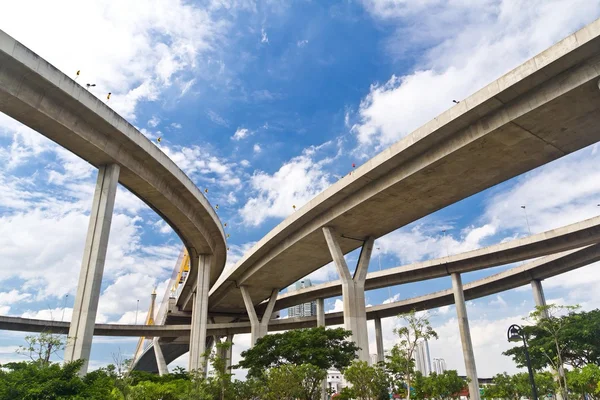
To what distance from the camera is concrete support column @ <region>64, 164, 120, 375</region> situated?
70.3 feet

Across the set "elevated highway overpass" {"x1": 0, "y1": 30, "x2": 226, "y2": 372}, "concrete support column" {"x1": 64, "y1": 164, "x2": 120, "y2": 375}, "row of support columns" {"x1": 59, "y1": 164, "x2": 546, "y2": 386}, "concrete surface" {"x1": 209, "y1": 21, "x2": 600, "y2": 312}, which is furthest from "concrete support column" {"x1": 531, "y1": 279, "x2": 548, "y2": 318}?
"concrete support column" {"x1": 64, "y1": 164, "x2": 120, "y2": 375}

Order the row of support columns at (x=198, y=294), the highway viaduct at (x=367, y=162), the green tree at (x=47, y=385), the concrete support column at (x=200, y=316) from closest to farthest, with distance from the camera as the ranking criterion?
the green tree at (x=47, y=385), the highway viaduct at (x=367, y=162), the row of support columns at (x=198, y=294), the concrete support column at (x=200, y=316)

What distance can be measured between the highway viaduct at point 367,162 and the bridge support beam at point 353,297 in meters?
0.08

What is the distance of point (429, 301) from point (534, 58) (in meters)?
44.6

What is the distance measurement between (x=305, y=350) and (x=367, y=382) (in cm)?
877

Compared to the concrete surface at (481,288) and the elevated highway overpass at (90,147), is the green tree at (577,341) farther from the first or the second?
the elevated highway overpass at (90,147)

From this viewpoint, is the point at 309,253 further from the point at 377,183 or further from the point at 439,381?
the point at 439,381

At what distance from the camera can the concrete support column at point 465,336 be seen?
44.7 metres

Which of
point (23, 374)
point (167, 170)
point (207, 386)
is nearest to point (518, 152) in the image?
point (167, 170)

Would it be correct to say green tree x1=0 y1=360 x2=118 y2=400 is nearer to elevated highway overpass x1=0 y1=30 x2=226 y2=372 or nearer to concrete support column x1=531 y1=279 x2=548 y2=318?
elevated highway overpass x1=0 y1=30 x2=226 y2=372

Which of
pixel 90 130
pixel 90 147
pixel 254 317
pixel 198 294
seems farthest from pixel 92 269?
pixel 254 317

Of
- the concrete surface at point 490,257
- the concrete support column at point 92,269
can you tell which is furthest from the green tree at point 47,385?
the concrete surface at point 490,257

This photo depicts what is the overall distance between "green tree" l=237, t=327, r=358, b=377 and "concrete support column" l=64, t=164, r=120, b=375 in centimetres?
1415

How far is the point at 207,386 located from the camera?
26938mm
